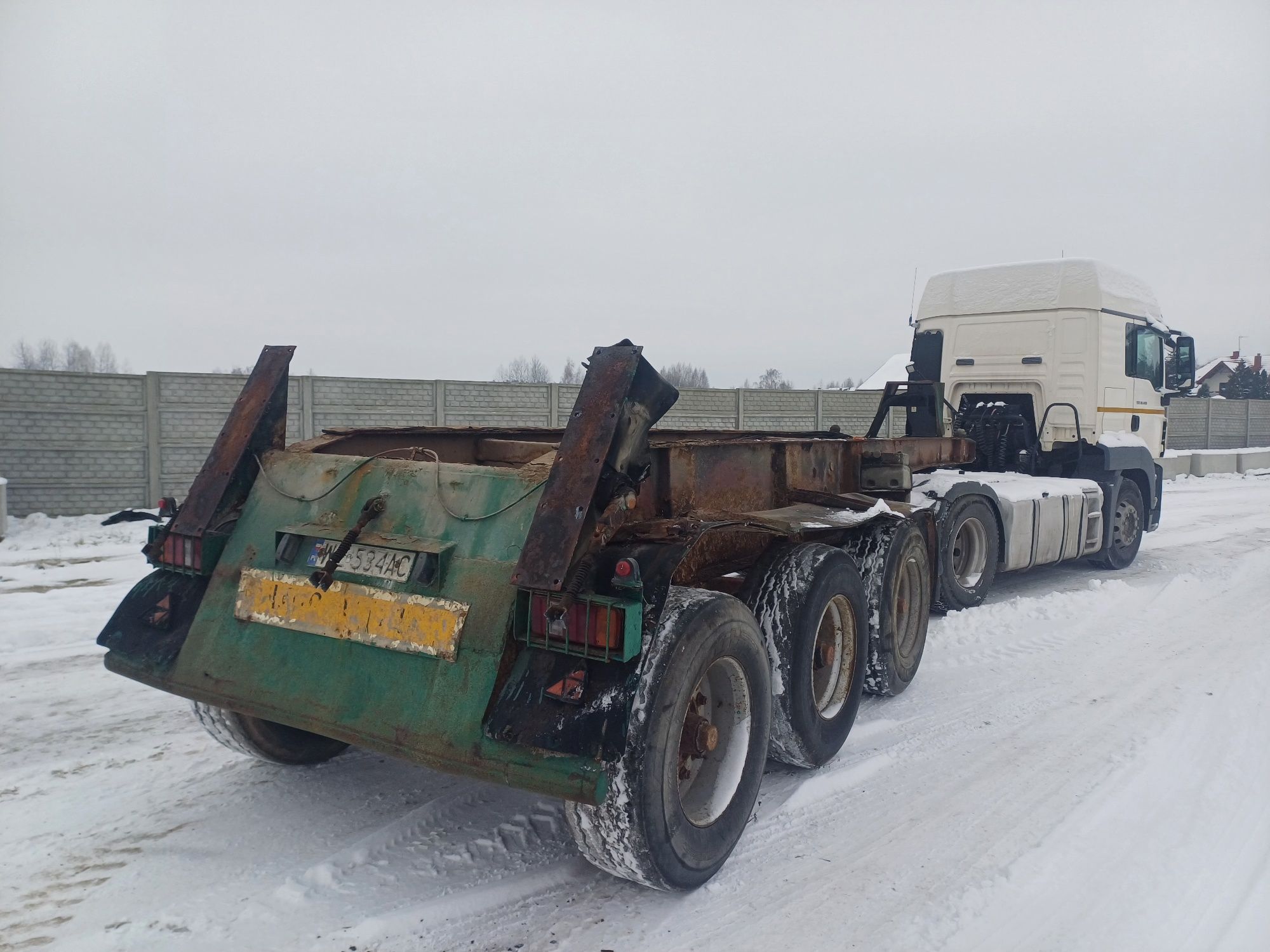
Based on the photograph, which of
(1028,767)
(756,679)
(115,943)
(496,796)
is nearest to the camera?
(115,943)

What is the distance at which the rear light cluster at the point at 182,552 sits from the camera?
3.70m

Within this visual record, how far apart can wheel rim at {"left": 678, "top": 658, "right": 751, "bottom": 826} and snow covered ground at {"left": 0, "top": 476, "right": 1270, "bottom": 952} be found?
0.92 feet

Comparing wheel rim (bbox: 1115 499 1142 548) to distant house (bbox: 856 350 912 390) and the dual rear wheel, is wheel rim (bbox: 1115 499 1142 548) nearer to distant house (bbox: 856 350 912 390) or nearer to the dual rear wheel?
the dual rear wheel

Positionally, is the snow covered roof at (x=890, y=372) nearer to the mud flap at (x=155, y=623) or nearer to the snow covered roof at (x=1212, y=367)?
the snow covered roof at (x=1212, y=367)

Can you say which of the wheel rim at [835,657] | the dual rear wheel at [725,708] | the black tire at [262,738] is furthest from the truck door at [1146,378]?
the black tire at [262,738]

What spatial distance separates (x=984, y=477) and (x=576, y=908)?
6819 mm

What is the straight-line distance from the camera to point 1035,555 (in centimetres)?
849

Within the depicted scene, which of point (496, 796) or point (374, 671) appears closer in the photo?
point (374, 671)

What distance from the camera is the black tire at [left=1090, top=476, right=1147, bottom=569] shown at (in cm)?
987

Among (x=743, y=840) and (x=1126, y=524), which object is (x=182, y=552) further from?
(x=1126, y=524)

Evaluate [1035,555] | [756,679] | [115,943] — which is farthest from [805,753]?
[1035,555]

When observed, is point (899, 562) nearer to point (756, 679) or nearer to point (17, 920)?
point (756, 679)

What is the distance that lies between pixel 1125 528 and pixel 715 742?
857cm

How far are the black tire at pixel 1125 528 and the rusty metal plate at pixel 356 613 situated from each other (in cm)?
881
